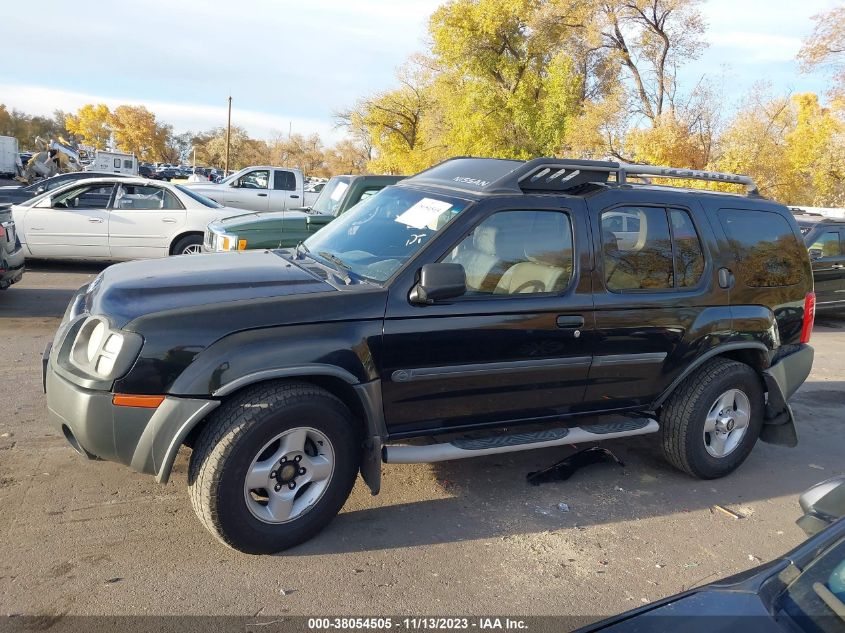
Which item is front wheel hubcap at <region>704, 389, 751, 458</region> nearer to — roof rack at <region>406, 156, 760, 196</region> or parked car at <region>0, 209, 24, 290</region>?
roof rack at <region>406, 156, 760, 196</region>

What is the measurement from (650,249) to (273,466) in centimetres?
283

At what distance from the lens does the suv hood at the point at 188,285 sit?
3.26m

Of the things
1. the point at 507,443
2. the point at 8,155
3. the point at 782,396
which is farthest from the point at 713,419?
the point at 8,155

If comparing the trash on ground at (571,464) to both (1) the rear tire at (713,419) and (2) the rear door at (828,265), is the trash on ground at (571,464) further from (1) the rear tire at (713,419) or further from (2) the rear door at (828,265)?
(2) the rear door at (828,265)

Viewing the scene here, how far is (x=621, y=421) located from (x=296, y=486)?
2.28m

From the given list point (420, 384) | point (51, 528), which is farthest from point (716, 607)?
point (51, 528)

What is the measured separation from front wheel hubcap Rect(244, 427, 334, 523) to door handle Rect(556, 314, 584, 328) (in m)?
1.56

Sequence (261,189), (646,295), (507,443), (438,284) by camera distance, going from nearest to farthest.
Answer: (438,284), (507,443), (646,295), (261,189)

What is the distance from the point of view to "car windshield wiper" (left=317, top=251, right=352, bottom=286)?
3.74 m

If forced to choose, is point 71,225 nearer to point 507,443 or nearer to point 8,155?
point 507,443

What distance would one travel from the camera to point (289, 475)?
3.38m

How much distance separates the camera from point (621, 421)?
14.6 ft

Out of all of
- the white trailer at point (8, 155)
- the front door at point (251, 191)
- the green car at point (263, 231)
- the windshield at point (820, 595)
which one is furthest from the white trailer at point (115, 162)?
the windshield at point (820, 595)

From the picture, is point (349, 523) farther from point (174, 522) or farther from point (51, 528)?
point (51, 528)
